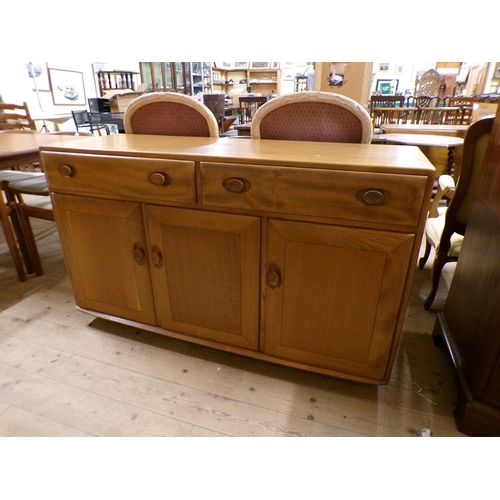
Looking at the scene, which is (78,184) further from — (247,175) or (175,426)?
(175,426)

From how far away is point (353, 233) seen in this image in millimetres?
886

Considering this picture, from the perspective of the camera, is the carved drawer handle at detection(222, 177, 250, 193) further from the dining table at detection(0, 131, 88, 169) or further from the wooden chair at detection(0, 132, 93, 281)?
the wooden chair at detection(0, 132, 93, 281)

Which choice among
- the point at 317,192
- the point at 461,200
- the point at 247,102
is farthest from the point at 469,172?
the point at 247,102

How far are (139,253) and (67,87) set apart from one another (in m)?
5.92

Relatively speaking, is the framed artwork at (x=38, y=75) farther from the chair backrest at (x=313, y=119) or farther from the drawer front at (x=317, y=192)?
the drawer front at (x=317, y=192)

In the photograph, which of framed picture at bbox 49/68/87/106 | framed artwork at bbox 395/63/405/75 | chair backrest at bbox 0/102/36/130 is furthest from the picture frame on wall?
chair backrest at bbox 0/102/36/130

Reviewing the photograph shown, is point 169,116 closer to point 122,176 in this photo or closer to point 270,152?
point 122,176

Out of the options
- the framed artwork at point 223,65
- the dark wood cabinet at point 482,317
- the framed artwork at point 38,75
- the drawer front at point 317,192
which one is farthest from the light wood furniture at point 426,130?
the framed artwork at point 223,65

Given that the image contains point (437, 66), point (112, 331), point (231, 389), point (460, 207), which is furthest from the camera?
point (437, 66)

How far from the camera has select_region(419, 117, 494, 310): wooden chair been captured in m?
1.15

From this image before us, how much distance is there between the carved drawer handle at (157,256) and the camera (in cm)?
113

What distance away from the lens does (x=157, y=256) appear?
1.14 m
